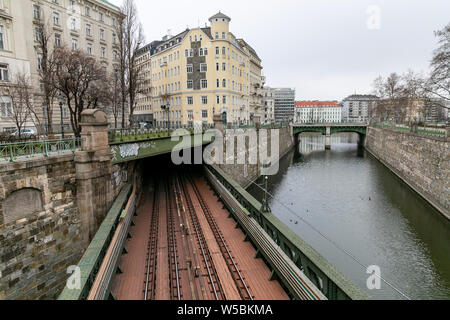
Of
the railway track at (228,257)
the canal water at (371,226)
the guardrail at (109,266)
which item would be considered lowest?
the canal water at (371,226)

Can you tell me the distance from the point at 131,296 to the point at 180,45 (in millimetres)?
49254

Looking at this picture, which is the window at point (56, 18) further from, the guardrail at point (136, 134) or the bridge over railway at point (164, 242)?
the bridge over railway at point (164, 242)

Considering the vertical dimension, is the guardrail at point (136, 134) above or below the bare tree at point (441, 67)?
below

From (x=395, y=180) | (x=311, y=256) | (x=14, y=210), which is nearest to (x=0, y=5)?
(x=14, y=210)

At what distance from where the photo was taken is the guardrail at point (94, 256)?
822cm

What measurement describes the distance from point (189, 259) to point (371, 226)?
2062cm

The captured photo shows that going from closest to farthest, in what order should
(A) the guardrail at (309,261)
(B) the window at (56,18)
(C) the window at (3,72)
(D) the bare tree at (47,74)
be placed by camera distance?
(A) the guardrail at (309,261) → (D) the bare tree at (47,74) → (C) the window at (3,72) → (B) the window at (56,18)

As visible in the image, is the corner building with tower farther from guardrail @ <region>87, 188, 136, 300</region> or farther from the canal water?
guardrail @ <region>87, 188, 136, 300</region>

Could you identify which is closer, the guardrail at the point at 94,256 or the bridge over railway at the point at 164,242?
the guardrail at the point at 94,256

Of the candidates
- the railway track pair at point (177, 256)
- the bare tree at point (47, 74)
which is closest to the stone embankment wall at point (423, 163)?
the railway track pair at point (177, 256)

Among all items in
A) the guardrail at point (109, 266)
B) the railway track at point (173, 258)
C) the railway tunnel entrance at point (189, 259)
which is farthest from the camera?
the railway track at point (173, 258)

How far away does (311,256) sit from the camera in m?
9.50

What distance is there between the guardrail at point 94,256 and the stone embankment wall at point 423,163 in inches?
1174
